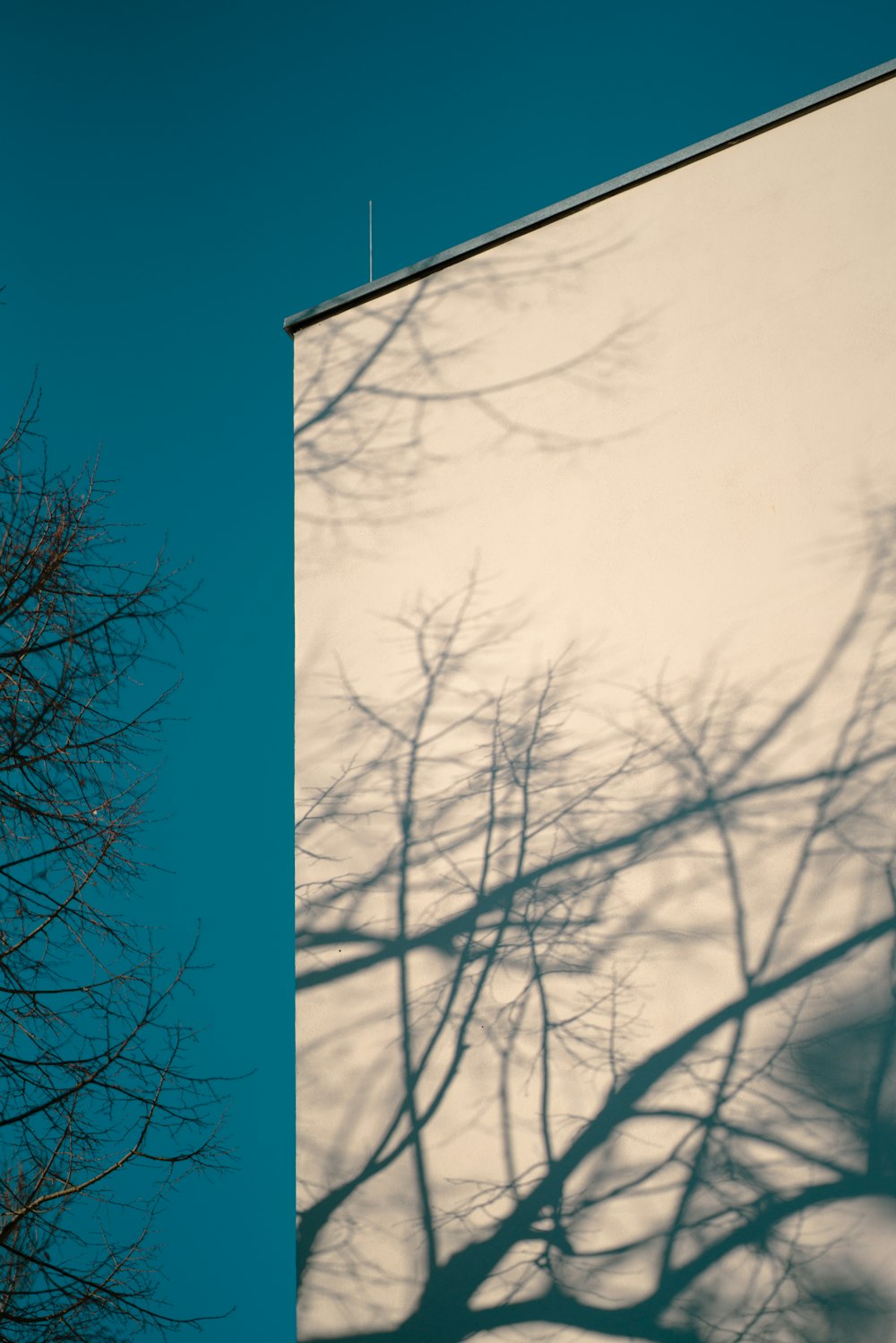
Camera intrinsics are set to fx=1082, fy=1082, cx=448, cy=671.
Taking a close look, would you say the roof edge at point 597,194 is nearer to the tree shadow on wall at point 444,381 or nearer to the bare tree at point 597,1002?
the tree shadow on wall at point 444,381

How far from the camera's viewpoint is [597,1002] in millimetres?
4223

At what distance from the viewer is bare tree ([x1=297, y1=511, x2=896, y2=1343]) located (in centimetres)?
373

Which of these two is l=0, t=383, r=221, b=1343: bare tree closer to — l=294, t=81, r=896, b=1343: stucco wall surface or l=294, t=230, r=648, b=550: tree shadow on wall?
l=294, t=81, r=896, b=1343: stucco wall surface

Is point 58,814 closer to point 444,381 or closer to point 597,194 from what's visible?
point 444,381

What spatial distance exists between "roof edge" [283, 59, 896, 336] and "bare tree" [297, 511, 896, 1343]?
5.79 ft

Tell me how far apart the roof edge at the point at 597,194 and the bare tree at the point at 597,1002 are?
1.76m

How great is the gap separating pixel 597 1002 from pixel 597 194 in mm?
3548

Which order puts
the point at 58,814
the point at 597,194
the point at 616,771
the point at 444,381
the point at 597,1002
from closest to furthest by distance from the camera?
the point at 58,814, the point at 597,1002, the point at 616,771, the point at 597,194, the point at 444,381

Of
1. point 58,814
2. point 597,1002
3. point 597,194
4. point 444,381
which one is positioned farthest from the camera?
point 444,381

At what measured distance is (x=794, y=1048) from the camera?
3785 millimetres

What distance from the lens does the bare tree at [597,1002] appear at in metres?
3.73

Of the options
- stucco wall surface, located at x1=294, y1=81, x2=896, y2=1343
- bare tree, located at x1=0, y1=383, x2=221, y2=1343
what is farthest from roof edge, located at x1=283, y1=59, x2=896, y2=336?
bare tree, located at x1=0, y1=383, x2=221, y2=1343

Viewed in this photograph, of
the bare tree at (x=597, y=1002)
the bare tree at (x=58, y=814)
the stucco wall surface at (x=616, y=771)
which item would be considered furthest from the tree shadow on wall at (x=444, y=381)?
the bare tree at (x=58, y=814)

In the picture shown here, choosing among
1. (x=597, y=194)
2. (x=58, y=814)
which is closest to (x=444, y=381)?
(x=597, y=194)
